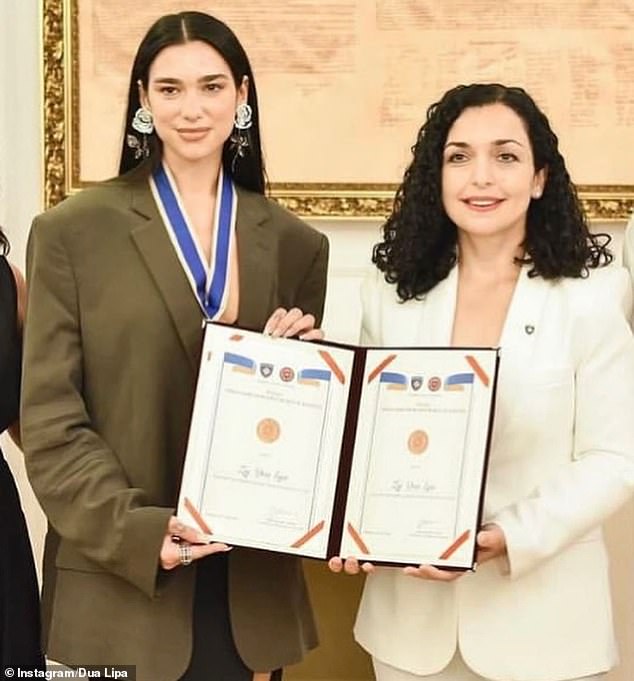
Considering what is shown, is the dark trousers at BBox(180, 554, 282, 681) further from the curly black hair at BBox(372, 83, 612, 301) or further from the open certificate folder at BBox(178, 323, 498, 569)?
the curly black hair at BBox(372, 83, 612, 301)

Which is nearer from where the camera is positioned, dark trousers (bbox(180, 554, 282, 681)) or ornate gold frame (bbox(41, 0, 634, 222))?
dark trousers (bbox(180, 554, 282, 681))

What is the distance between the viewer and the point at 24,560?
2.07 m

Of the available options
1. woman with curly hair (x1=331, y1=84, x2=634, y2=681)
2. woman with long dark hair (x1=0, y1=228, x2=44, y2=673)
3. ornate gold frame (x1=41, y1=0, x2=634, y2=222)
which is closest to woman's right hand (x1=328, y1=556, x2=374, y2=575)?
woman with curly hair (x1=331, y1=84, x2=634, y2=681)

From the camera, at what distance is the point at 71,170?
9.77 ft

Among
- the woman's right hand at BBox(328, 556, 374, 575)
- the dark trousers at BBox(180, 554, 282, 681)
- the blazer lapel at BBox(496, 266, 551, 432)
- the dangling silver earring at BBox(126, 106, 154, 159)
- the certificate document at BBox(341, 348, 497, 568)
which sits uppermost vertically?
the dangling silver earring at BBox(126, 106, 154, 159)

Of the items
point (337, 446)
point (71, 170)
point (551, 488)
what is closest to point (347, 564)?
point (337, 446)

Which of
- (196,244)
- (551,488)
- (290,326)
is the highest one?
(196,244)

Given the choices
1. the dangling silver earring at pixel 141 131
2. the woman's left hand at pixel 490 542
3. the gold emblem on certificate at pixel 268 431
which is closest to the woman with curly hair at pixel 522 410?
the woman's left hand at pixel 490 542

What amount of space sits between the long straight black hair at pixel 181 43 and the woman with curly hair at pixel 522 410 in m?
0.31

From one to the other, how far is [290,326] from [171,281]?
0.20 metres

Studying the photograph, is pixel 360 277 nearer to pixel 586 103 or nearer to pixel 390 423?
pixel 586 103

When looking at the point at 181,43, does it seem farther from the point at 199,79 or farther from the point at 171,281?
the point at 171,281

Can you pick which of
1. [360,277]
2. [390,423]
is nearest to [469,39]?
[360,277]

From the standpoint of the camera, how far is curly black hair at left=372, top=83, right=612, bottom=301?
1875 mm
